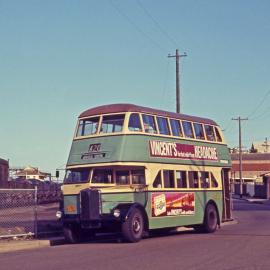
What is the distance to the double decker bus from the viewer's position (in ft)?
59.6

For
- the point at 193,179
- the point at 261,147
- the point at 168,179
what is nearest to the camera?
the point at 168,179

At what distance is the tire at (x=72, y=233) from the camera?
1883cm

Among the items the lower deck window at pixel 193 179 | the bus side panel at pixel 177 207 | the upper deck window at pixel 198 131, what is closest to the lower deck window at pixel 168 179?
the bus side panel at pixel 177 207

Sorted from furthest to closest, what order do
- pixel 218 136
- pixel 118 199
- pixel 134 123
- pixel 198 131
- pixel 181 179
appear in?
pixel 218 136
pixel 198 131
pixel 181 179
pixel 134 123
pixel 118 199

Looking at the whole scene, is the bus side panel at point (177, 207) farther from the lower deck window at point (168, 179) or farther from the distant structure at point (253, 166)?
the distant structure at point (253, 166)

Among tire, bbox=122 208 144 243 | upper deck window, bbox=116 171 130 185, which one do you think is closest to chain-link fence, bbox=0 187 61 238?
upper deck window, bbox=116 171 130 185

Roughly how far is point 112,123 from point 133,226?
3.47m

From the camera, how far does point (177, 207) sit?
20766mm

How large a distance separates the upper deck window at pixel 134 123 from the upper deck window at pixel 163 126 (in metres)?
1.22

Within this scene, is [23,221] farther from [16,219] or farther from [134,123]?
[134,123]

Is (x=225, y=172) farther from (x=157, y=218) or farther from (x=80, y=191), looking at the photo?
(x=80, y=191)

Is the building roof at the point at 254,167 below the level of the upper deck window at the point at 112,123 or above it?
below

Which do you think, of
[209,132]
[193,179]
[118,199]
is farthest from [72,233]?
[209,132]

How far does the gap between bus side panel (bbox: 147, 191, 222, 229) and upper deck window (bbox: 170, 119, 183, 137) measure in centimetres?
206
